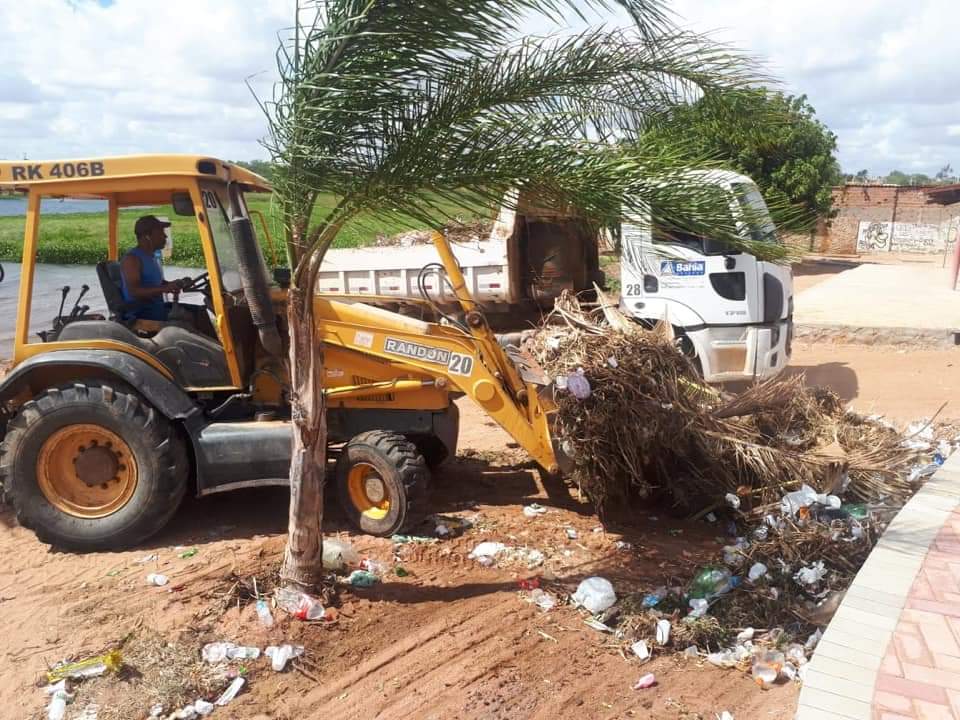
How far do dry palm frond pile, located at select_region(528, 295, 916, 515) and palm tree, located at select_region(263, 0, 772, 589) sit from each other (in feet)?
5.82

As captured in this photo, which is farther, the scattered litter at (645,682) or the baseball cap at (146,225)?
the baseball cap at (146,225)

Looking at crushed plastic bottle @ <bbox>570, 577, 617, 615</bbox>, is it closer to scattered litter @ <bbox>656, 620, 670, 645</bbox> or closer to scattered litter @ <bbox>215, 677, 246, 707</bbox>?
scattered litter @ <bbox>656, 620, 670, 645</bbox>

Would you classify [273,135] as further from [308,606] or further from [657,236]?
[308,606]

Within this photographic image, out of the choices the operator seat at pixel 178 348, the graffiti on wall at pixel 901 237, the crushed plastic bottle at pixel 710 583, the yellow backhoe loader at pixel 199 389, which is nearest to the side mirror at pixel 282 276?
the yellow backhoe loader at pixel 199 389

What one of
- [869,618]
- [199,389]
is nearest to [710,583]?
[869,618]

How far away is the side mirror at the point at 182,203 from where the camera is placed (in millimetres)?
4965

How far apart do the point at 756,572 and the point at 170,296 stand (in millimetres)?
4323

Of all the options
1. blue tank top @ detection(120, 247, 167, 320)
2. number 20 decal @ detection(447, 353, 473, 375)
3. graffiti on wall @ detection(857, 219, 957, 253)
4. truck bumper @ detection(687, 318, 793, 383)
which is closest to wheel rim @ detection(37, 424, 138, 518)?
blue tank top @ detection(120, 247, 167, 320)

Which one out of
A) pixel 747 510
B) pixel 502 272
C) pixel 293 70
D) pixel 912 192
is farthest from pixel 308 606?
pixel 912 192

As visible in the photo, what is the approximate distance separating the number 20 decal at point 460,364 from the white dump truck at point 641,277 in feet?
1.97

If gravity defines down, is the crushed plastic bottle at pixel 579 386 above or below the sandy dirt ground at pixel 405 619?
above

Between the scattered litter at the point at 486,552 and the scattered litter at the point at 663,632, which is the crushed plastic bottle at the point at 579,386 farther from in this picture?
the scattered litter at the point at 663,632

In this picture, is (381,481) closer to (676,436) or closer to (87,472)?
(87,472)

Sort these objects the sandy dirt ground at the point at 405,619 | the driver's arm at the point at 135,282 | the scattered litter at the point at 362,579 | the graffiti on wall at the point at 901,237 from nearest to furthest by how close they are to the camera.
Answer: the sandy dirt ground at the point at 405,619 < the scattered litter at the point at 362,579 < the driver's arm at the point at 135,282 < the graffiti on wall at the point at 901,237
